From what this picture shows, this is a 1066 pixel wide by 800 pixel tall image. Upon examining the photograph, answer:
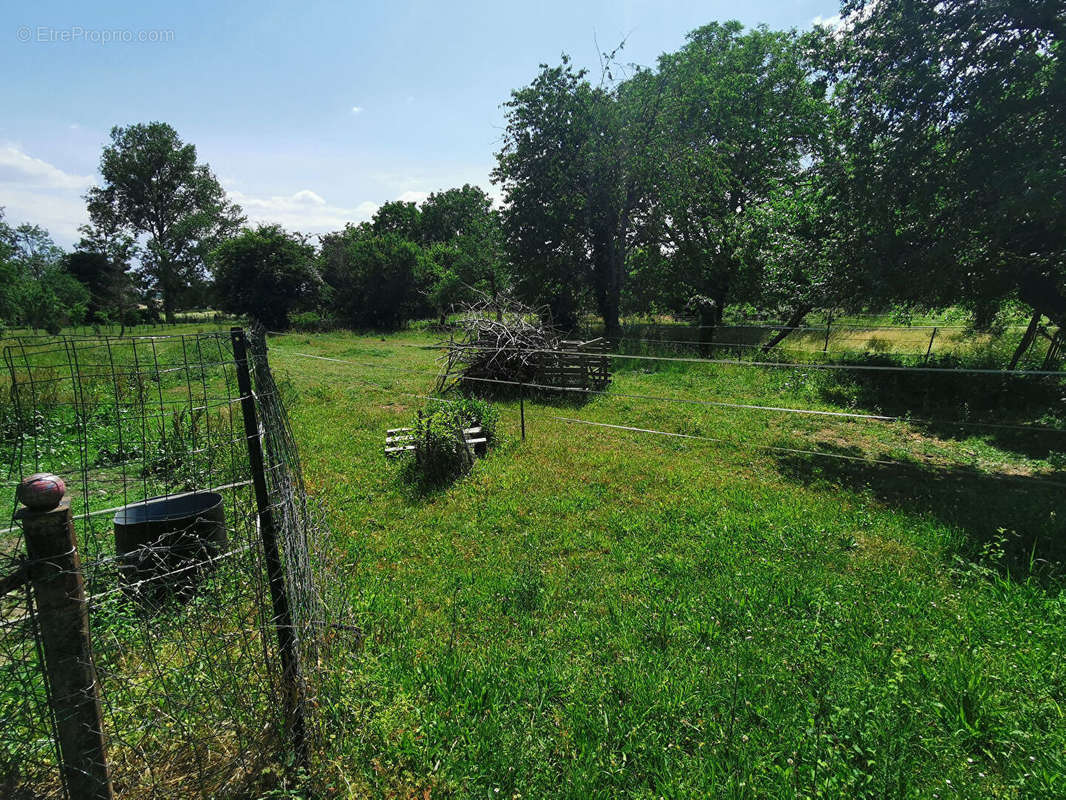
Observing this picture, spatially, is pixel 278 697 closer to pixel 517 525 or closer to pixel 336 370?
pixel 517 525

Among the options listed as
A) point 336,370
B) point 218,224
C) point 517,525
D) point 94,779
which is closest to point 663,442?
point 517,525

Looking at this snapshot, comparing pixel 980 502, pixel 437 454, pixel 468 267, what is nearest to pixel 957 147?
pixel 980 502

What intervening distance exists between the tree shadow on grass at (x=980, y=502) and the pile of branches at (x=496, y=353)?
692cm

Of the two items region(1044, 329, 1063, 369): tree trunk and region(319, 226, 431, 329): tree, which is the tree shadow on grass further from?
region(319, 226, 431, 329): tree

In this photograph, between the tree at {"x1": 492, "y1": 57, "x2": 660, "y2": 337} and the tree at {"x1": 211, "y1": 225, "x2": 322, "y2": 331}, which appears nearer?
the tree at {"x1": 492, "y1": 57, "x2": 660, "y2": 337}

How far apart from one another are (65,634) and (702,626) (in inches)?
138

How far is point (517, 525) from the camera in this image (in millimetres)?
5211

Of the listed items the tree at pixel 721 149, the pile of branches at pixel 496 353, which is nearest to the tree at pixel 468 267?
the pile of branches at pixel 496 353

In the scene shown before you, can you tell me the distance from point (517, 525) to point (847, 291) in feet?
27.3

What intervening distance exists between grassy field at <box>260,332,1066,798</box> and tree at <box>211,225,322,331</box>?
1248 inches

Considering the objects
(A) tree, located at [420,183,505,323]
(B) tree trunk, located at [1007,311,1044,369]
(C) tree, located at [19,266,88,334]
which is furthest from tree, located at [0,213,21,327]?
(B) tree trunk, located at [1007,311,1044,369]

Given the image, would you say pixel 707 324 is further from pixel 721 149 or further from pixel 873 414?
pixel 873 414

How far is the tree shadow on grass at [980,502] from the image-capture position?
4258 mm

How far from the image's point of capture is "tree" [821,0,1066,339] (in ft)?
21.0
